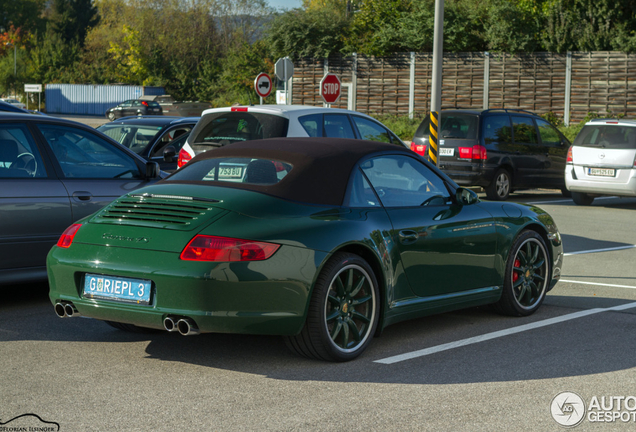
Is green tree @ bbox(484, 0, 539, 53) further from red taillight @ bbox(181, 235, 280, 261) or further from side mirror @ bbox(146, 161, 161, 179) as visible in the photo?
red taillight @ bbox(181, 235, 280, 261)

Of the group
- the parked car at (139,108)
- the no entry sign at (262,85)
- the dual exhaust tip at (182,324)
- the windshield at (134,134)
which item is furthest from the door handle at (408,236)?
the parked car at (139,108)

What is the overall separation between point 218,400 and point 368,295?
1343mm

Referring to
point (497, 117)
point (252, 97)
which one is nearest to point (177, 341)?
point (497, 117)

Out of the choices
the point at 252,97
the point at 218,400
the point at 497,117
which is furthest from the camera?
the point at 252,97

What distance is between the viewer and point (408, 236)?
5.75 metres

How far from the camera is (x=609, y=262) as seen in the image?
10.0 m

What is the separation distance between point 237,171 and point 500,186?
12542 millimetres

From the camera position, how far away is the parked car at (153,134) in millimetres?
13461

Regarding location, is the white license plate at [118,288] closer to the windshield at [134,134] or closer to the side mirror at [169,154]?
the side mirror at [169,154]

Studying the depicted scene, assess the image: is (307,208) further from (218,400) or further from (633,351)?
(633,351)

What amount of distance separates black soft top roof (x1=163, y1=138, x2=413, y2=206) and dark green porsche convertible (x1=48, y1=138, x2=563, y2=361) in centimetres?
1

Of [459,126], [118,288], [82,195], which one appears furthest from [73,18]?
[118,288]

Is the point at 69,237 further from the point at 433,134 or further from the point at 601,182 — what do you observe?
the point at 601,182

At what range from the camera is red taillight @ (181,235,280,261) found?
4789 mm
